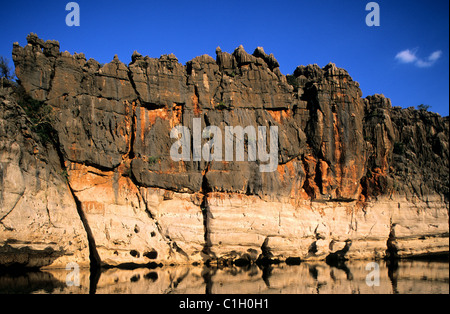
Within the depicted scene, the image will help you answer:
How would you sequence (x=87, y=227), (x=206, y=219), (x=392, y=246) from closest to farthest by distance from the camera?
(x=87, y=227)
(x=206, y=219)
(x=392, y=246)

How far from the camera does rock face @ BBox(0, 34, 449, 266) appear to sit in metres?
23.5

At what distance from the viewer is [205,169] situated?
27.0m

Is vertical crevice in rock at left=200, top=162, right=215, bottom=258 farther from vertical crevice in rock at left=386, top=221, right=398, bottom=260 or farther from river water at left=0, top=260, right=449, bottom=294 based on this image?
vertical crevice in rock at left=386, top=221, right=398, bottom=260

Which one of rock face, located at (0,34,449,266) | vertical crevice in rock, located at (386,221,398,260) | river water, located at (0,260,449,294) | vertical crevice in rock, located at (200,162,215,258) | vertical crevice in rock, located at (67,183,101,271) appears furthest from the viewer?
vertical crevice in rock, located at (386,221,398,260)

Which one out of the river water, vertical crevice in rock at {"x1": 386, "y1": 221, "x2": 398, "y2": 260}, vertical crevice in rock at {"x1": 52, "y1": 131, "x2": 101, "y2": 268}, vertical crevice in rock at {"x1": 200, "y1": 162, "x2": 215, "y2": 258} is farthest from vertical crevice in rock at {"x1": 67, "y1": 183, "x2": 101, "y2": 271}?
vertical crevice in rock at {"x1": 386, "y1": 221, "x2": 398, "y2": 260}

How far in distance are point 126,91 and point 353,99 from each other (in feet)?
56.3

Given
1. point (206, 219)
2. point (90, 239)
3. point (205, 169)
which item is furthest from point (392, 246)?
point (90, 239)

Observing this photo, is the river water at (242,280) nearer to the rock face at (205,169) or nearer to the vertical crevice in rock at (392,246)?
the rock face at (205,169)

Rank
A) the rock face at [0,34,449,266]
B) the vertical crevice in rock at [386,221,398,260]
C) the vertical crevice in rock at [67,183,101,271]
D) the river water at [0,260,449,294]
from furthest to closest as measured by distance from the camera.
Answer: the vertical crevice in rock at [386,221,398,260] < the vertical crevice in rock at [67,183,101,271] < the rock face at [0,34,449,266] < the river water at [0,260,449,294]

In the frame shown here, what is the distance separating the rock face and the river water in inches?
76.0

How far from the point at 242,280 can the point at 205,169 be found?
28.9 feet

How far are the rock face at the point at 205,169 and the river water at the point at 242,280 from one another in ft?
6.34

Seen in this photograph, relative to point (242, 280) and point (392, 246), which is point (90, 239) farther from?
point (392, 246)
